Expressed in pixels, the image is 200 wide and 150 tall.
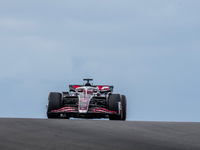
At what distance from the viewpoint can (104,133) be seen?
Answer: 844 centimetres

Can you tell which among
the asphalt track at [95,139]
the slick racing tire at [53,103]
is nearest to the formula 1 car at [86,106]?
the slick racing tire at [53,103]

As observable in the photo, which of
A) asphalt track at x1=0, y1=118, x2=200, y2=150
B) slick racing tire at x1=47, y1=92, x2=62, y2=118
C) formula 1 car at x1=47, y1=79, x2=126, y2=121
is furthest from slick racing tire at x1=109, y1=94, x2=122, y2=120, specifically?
asphalt track at x1=0, y1=118, x2=200, y2=150

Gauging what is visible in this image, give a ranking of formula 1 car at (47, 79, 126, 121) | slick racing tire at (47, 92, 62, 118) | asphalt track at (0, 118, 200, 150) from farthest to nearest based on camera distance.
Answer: slick racing tire at (47, 92, 62, 118) < formula 1 car at (47, 79, 126, 121) < asphalt track at (0, 118, 200, 150)

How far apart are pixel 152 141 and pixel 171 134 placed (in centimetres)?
152

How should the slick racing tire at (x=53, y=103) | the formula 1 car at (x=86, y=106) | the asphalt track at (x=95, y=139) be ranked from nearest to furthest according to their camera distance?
the asphalt track at (x=95, y=139), the formula 1 car at (x=86, y=106), the slick racing tire at (x=53, y=103)

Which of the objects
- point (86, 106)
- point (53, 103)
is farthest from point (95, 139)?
point (53, 103)

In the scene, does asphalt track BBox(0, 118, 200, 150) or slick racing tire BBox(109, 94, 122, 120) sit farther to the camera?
slick racing tire BBox(109, 94, 122, 120)

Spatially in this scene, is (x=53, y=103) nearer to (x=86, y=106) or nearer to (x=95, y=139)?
(x=86, y=106)

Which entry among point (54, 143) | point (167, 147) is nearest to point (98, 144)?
point (54, 143)

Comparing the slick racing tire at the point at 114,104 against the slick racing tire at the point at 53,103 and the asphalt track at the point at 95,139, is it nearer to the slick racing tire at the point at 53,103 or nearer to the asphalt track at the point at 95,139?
the slick racing tire at the point at 53,103

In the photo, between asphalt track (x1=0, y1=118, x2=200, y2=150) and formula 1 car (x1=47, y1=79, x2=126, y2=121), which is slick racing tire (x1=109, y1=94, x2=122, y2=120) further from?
asphalt track (x1=0, y1=118, x2=200, y2=150)

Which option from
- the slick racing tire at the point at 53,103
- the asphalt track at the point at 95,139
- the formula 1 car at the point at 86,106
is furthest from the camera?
the slick racing tire at the point at 53,103

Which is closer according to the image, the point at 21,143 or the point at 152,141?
the point at 21,143

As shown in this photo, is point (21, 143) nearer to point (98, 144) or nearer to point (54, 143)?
point (54, 143)
